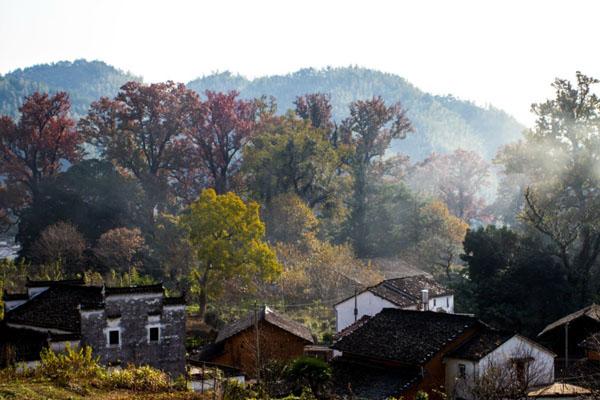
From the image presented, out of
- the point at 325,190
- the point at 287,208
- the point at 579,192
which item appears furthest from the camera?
the point at 325,190

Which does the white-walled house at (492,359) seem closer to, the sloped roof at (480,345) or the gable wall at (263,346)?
the sloped roof at (480,345)

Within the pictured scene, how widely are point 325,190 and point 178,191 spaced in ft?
36.4

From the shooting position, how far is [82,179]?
47.8m

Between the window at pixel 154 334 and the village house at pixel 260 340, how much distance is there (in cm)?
404

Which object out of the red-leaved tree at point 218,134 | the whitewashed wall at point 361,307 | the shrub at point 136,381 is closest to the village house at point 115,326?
the shrub at point 136,381

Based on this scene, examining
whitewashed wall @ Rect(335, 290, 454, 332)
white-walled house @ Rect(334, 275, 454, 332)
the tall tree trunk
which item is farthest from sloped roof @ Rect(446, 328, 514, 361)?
the tall tree trunk

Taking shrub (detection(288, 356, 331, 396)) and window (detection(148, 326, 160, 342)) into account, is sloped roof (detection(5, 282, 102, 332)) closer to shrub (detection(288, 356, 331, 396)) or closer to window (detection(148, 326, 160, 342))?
window (detection(148, 326, 160, 342))

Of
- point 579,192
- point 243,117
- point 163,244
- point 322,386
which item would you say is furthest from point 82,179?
point 579,192

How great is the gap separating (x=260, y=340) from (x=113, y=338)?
268 inches

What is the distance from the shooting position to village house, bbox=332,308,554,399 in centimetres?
2552

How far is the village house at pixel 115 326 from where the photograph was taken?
26156mm

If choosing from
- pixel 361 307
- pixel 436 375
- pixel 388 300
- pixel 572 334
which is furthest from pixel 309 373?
pixel 572 334

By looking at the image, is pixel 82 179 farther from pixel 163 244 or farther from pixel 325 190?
pixel 325 190

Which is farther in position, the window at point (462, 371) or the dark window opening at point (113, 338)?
the dark window opening at point (113, 338)
